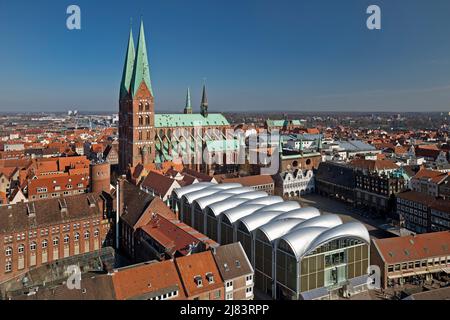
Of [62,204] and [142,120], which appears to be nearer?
[62,204]

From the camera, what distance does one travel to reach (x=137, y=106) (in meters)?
74.1

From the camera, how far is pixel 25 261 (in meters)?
39.3

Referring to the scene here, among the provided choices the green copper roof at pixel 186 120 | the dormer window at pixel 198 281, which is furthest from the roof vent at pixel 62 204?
the green copper roof at pixel 186 120

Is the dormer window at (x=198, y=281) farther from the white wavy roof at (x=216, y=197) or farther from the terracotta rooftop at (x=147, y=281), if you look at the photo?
the white wavy roof at (x=216, y=197)

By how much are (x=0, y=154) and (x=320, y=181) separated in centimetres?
8519

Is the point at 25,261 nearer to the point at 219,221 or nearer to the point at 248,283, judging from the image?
the point at 219,221

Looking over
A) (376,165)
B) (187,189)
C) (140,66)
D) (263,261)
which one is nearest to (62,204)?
(187,189)

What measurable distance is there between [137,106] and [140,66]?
7.82 meters

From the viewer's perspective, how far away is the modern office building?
1267 inches

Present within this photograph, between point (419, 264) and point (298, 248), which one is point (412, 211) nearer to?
point (419, 264)

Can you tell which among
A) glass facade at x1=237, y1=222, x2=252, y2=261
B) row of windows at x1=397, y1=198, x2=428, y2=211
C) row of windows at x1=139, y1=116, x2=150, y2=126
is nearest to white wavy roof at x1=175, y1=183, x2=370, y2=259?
glass facade at x1=237, y1=222, x2=252, y2=261

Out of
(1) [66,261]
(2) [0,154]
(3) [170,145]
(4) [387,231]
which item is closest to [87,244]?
(1) [66,261]

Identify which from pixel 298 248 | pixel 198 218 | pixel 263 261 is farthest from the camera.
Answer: pixel 198 218

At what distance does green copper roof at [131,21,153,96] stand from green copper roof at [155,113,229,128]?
60.8ft
